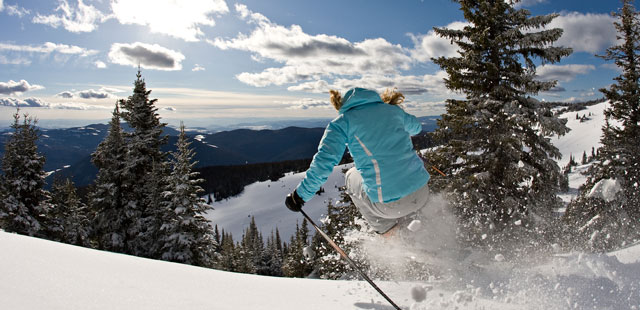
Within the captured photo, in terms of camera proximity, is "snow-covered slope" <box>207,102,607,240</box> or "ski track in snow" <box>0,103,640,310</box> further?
"snow-covered slope" <box>207,102,607,240</box>

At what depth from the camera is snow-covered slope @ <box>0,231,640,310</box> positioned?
2.34m

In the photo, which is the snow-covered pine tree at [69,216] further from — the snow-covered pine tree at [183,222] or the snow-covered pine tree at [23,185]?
the snow-covered pine tree at [183,222]

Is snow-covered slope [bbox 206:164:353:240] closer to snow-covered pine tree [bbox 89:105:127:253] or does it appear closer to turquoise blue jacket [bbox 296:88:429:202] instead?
snow-covered pine tree [bbox 89:105:127:253]

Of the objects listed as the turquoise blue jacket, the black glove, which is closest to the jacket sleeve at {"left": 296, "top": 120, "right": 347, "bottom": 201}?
the turquoise blue jacket

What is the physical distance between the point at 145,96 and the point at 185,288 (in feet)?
57.9

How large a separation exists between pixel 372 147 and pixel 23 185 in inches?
859

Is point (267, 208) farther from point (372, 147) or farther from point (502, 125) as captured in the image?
point (372, 147)

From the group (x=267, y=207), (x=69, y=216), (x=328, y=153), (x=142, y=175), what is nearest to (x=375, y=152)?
(x=328, y=153)

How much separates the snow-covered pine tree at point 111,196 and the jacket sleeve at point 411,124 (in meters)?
16.8

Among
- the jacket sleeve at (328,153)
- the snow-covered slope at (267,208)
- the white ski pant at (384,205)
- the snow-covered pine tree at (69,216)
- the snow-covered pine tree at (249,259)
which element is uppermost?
the jacket sleeve at (328,153)

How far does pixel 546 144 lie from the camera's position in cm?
977

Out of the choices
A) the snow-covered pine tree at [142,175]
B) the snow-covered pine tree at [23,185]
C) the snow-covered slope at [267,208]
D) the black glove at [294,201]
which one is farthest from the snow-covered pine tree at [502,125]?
the snow-covered slope at [267,208]

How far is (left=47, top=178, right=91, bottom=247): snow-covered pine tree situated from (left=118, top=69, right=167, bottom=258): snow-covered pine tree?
5.53 metres

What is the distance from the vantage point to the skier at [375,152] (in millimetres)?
3428
